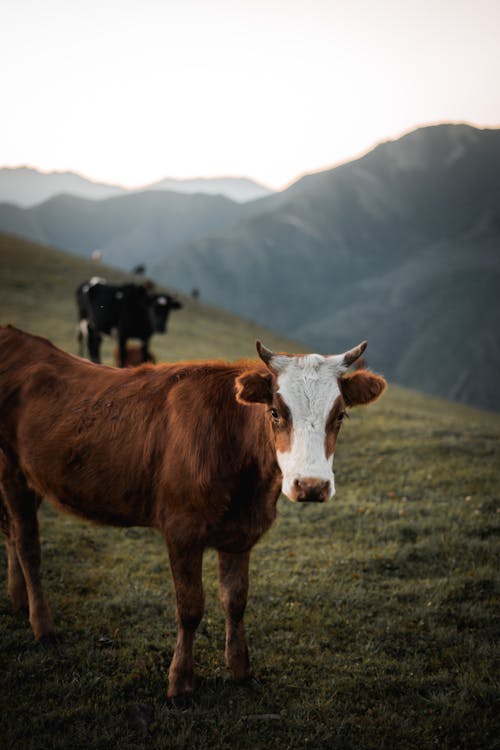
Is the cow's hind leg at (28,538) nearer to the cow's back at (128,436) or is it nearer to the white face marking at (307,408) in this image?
the cow's back at (128,436)

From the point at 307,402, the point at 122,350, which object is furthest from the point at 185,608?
the point at 122,350

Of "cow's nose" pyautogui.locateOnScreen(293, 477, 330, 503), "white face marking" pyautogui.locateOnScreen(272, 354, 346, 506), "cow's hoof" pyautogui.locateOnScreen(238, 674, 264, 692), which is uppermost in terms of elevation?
"white face marking" pyautogui.locateOnScreen(272, 354, 346, 506)

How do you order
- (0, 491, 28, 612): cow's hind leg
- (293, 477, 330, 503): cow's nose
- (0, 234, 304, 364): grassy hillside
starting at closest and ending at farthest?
(293, 477, 330, 503): cow's nose
(0, 491, 28, 612): cow's hind leg
(0, 234, 304, 364): grassy hillside

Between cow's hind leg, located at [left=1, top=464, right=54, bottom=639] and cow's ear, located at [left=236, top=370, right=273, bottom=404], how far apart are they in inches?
106

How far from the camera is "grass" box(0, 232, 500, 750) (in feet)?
13.1

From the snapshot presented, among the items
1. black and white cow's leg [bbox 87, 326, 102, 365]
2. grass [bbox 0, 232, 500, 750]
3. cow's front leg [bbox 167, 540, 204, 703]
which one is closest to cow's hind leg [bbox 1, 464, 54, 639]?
grass [bbox 0, 232, 500, 750]

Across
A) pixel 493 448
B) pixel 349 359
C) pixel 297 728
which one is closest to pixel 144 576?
pixel 297 728

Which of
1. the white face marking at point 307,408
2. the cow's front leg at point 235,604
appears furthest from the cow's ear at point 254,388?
the cow's front leg at point 235,604

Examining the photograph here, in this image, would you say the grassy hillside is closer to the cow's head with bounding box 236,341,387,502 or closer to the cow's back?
the cow's back

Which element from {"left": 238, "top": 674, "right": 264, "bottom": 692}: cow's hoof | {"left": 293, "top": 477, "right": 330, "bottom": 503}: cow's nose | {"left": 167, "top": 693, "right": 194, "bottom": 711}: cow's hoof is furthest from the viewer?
{"left": 238, "top": 674, "right": 264, "bottom": 692}: cow's hoof

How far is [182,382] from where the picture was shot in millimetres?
4426

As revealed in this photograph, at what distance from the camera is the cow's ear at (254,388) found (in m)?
3.65

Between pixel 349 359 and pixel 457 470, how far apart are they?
272 inches

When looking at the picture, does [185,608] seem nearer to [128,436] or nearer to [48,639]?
[128,436]
